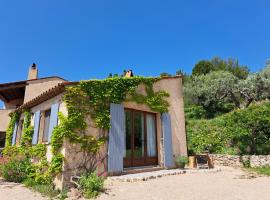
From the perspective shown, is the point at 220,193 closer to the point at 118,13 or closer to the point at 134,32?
the point at 118,13

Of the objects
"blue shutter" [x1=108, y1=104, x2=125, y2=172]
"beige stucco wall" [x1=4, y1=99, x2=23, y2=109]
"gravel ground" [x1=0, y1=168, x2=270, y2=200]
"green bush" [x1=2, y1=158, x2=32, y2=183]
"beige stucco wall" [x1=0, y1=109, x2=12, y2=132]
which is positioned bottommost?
"gravel ground" [x1=0, y1=168, x2=270, y2=200]

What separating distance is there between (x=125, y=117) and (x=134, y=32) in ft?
21.6

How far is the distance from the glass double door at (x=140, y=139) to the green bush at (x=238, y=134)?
480 centimetres

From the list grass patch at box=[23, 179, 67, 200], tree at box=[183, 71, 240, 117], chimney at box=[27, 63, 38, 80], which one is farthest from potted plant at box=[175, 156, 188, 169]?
tree at box=[183, 71, 240, 117]

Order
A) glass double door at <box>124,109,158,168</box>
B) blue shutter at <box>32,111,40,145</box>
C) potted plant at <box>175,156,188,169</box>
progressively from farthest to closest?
1. potted plant at <box>175,156,188,169</box>
2. blue shutter at <box>32,111,40,145</box>
3. glass double door at <box>124,109,158,168</box>

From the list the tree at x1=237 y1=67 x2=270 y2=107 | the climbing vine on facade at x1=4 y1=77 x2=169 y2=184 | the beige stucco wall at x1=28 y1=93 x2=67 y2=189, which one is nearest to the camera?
the beige stucco wall at x1=28 y1=93 x2=67 y2=189

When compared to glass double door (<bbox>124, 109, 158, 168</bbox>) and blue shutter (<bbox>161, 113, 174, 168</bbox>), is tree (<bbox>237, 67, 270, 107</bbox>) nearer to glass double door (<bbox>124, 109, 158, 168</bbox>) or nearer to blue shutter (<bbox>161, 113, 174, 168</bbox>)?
blue shutter (<bbox>161, 113, 174, 168</bbox>)

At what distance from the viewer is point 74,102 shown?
7777 mm

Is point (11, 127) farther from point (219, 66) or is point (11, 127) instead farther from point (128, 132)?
point (219, 66)

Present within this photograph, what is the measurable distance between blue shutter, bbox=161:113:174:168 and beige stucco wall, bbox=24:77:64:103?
11.5 m

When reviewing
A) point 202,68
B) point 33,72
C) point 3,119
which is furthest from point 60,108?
point 202,68

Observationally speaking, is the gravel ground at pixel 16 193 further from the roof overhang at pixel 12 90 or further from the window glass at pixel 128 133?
the roof overhang at pixel 12 90

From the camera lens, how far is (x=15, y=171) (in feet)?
27.7

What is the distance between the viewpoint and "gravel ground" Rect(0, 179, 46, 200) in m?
6.17
